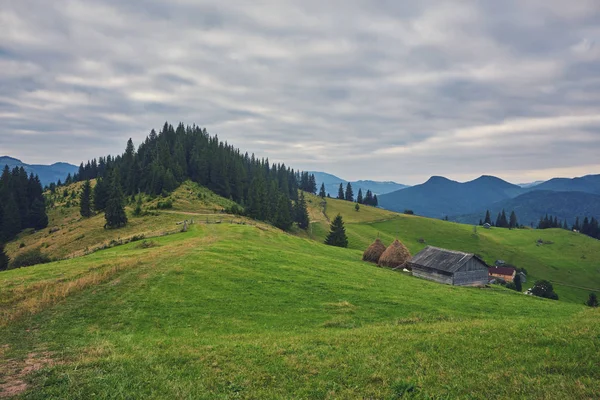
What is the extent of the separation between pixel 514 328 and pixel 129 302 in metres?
22.1

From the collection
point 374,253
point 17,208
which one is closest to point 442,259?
point 374,253

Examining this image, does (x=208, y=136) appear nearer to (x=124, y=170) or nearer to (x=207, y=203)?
(x=124, y=170)

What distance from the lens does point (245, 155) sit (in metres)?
193

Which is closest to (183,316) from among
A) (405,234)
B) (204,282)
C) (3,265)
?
(204,282)

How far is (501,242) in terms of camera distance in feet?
473

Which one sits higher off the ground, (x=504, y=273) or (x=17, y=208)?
(x=17, y=208)

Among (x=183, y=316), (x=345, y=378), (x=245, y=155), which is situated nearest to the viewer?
(x=345, y=378)

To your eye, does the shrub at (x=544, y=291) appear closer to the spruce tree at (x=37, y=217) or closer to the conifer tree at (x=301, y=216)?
the conifer tree at (x=301, y=216)

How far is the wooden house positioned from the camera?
10631cm

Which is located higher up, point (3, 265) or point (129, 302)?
point (129, 302)

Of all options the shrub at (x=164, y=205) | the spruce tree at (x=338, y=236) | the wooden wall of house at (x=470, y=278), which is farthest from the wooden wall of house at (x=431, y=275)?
the shrub at (x=164, y=205)

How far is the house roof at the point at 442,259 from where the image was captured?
167 feet

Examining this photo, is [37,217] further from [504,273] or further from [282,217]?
[504,273]

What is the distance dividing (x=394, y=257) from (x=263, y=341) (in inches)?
1801
